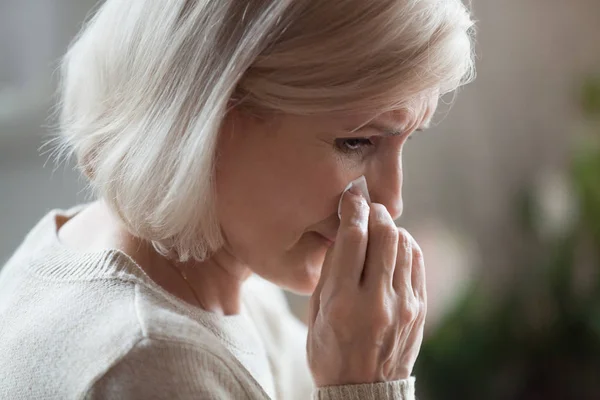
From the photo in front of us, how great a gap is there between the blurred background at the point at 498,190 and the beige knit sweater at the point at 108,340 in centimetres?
58

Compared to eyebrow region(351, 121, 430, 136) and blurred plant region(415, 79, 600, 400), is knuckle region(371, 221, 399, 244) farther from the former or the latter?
blurred plant region(415, 79, 600, 400)

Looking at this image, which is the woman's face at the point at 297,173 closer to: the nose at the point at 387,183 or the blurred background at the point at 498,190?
the nose at the point at 387,183

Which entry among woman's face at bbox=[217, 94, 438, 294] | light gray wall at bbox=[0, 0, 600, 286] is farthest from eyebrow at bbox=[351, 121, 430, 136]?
light gray wall at bbox=[0, 0, 600, 286]

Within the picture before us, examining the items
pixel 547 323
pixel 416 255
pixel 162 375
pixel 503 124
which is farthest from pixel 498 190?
pixel 162 375

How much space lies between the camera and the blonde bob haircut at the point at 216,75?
0.78 metres

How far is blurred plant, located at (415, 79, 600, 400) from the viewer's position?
1.81 meters

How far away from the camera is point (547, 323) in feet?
6.23

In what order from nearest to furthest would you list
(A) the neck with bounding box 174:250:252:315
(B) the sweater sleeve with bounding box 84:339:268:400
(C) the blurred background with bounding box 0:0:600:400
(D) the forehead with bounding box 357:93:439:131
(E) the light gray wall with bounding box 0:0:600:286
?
1. (B) the sweater sleeve with bounding box 84:339:268:400
2. (D) the forehead with bounding box 357:93:439:131
3. (A) the neck with bounding box 174:250:252:315
4. (C) the blurred background with bounding box 0:0:600:400
5. (E) the light gray wall with bounding box 0:0:600:286

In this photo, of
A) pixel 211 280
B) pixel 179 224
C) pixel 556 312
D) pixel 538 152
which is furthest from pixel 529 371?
pixel 179 224

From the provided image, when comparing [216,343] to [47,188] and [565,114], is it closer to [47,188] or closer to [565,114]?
[47,188]

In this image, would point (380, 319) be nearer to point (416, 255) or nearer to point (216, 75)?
point (416, 255)

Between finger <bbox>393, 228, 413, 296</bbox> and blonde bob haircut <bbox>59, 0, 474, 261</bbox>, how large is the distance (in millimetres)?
169

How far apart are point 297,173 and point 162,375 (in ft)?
0.85

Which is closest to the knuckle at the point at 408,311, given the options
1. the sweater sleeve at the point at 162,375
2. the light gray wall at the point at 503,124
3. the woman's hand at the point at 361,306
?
the woman's hand at the point at 361,306
